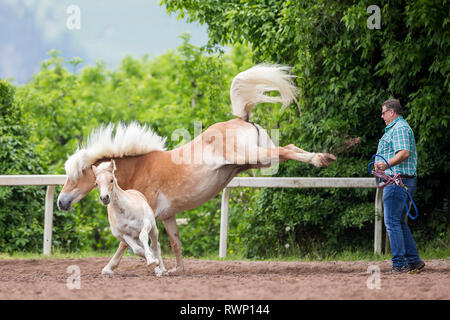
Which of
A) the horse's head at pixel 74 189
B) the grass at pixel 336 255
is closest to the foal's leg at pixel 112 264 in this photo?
the horse's head at pixel 74 189

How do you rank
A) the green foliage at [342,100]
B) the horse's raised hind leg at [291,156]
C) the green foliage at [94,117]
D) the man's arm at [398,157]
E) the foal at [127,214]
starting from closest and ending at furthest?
the foal at [127,214], the man's arm at [398,157], the horse's raised hind leg at [291,156], the green foliage at [342,100], the green foliage at [94,117]

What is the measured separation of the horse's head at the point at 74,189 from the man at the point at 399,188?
3653 mm

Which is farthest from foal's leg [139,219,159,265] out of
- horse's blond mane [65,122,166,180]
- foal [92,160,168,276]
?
horse's blond mane [65,122,166,180]

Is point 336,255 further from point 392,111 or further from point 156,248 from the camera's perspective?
point 156,248

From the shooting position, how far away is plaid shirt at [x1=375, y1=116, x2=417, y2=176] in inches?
267

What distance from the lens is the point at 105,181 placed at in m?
6.51

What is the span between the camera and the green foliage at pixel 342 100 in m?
8.38

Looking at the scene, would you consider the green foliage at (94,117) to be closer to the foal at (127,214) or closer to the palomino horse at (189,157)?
the palomino horse at (189,157)

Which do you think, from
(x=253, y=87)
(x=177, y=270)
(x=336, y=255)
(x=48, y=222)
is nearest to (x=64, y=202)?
(x=177, y=270)

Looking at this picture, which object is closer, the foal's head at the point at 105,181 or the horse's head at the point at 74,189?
the foal's head at the point at 105,181

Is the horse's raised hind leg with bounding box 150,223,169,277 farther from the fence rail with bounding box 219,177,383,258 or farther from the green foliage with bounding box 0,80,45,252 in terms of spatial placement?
the green foliage with bounding box 0,80,45,252

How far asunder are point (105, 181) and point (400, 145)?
11.1ft

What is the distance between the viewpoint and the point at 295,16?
962cm
